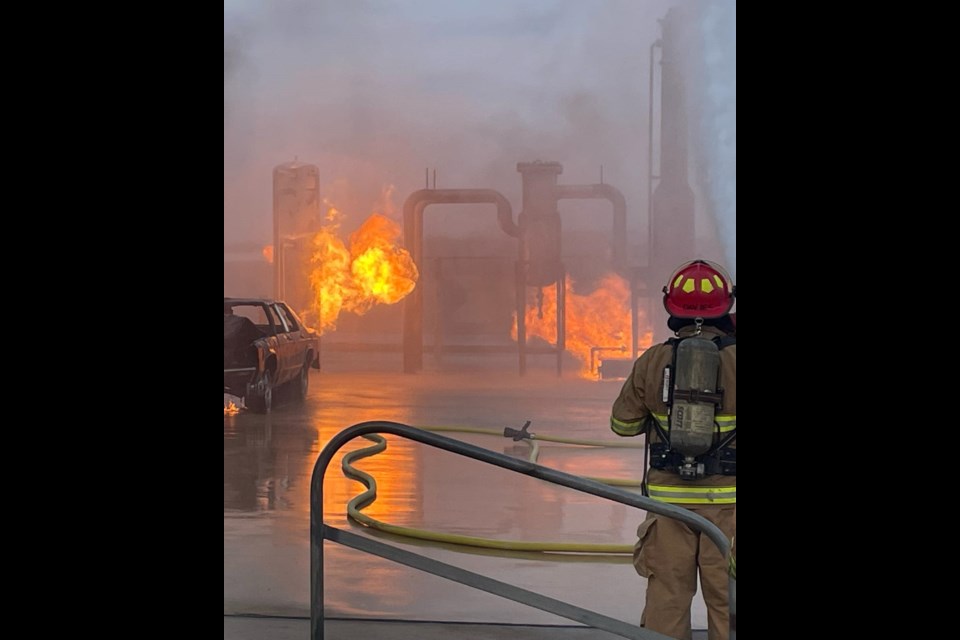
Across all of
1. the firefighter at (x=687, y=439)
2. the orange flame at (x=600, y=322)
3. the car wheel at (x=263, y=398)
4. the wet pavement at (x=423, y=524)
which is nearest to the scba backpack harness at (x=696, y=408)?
the firefighter at (x=687, y=439)

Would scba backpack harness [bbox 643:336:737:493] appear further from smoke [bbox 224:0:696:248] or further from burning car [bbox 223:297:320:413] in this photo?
smoke [bbox 224:0:696:248]

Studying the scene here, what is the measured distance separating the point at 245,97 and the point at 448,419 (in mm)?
11582

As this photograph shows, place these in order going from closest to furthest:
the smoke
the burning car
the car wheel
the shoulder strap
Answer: the shoulder strap → the burning car → the car wheel → the smoke

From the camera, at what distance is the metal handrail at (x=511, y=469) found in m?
2.85

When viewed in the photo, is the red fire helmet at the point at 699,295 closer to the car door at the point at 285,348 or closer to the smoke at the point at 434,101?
the car door at the point at 285,348

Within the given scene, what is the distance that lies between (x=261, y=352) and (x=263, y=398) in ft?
3.30

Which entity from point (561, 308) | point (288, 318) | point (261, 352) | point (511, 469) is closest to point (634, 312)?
point (561, 308)

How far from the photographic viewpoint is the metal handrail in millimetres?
2846

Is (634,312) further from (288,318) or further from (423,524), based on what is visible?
(423,524)

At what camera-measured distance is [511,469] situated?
2896mm

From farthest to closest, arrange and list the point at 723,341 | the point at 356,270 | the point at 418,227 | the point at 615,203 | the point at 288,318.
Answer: the point at 356,270
the point at 615,203
the point at 418,227
the point at 288,318
the point at 723,341

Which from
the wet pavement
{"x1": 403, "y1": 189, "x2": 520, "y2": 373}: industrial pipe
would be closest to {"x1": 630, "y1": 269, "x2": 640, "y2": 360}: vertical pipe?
{"x1": 403, "y1": 189, "x2": 520, "y2": 373}: industrial pipe

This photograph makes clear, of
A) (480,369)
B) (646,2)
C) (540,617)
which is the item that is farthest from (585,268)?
(540,617)
